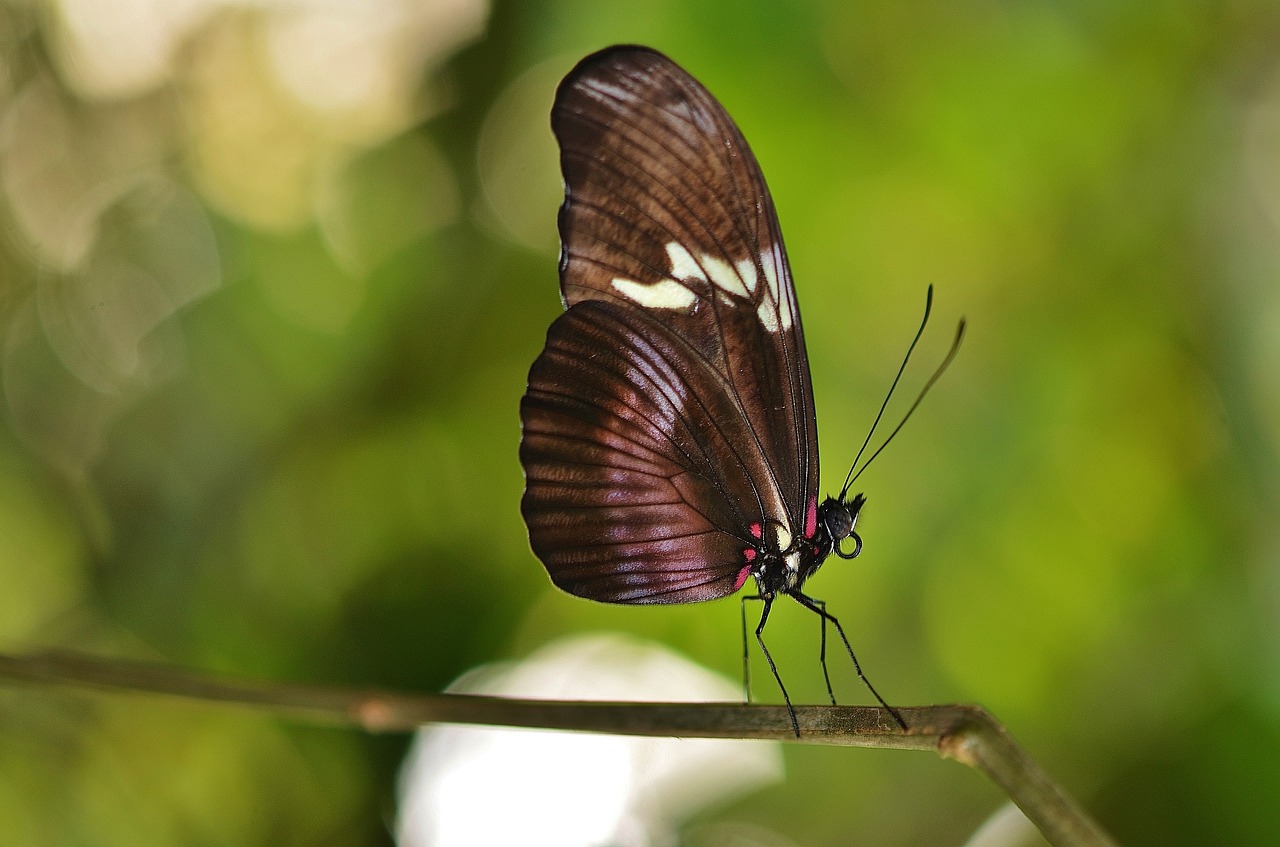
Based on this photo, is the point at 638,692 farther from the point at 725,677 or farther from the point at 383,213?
the point at 383,213

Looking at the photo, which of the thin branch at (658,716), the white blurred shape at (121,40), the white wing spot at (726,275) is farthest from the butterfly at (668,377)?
the white blurred shape at (121,40)

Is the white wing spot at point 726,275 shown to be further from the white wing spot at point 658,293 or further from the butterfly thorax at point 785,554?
the butterfly thorax at point 785,554

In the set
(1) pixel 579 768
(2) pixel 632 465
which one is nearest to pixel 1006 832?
(1) pixel 579 768

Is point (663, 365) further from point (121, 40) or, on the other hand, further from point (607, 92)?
point (121, 40)

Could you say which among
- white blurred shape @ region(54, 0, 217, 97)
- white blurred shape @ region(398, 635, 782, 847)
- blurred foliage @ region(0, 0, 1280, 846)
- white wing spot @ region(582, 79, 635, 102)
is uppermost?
white blurred shape @ region(54, 0, 217, 97)

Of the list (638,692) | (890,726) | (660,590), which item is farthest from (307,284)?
(890,726)

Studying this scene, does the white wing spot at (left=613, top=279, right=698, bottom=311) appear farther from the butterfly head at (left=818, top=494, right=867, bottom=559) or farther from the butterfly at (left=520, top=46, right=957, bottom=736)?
the butterfly head at (left=818, top=494, right=867, bottom=559)

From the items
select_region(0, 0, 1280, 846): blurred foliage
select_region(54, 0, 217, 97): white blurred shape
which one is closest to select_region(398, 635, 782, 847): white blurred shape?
select_region(0, 0, 1280, 846): blurred foliage

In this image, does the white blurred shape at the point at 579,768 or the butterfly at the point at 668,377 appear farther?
the white blurred shape at the point at 579,768
